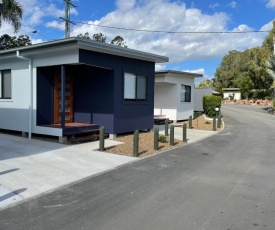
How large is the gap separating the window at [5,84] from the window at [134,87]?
16.6ft

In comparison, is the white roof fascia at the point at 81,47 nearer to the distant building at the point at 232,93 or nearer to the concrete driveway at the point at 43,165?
the concrete driveway at the point at 43,165

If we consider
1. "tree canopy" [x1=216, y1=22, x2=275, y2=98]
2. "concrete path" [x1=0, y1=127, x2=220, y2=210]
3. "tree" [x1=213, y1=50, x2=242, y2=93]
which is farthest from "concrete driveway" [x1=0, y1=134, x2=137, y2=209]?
"tree" [x1=213, y1=50, x2=242, y2=93]

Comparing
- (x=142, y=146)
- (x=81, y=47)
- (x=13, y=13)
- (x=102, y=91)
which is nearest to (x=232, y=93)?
(x=13, y=13)

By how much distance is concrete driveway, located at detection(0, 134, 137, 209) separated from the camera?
5750 millimetres

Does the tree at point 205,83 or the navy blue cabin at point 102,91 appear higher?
the tree at point 205,83

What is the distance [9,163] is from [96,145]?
3470mm

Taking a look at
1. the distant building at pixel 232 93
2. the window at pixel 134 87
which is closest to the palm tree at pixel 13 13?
the window at pixel 134 87

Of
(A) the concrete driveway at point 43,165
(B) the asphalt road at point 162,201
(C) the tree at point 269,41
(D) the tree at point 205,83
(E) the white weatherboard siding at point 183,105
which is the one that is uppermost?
(C) the tree at point 269,41

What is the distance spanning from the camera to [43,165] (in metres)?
7.48

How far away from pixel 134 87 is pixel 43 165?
6367 mm

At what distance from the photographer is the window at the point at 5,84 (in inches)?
505

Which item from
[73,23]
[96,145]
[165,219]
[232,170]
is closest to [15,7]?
[73,23]

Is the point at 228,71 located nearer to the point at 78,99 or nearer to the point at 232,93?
the point at 232,93

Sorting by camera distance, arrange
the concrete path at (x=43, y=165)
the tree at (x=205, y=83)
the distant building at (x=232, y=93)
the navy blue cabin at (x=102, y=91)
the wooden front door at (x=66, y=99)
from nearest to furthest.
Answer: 1. the concrete path at (x=43, y=165)
2. the navy blue cabin at (x=102, y=91)
3. the wooden front door at (x=66, y=99)
4. the distant building at (x=232, y=93)
5. the tree at (x=205, y=83)
